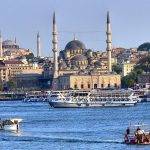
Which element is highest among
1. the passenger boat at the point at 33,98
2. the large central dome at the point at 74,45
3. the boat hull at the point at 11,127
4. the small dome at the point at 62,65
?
the large central dome at the point at 74,45

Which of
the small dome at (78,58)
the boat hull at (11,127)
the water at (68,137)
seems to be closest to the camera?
the water at (68,137)

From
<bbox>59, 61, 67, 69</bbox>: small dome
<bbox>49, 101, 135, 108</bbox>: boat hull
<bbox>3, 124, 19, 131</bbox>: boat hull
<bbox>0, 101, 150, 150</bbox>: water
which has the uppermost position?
<bbox>59, 61, 67, 69</bbox>: small dome

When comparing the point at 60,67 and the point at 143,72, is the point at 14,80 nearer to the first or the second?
the point at 60,67

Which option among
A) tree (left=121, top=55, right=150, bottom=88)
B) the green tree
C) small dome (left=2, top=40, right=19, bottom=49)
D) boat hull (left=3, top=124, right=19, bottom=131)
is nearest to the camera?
boat hull (left=3, top=124, right=19, bottom=131)

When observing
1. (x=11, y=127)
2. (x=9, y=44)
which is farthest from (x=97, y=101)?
(x=9, y=44)

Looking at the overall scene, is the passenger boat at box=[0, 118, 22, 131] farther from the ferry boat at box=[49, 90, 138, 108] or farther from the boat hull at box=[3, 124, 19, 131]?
the ferry boat at box=[49, 90, 138, 108]

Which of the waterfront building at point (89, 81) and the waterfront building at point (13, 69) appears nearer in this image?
the waterfront building at point (89, 81)

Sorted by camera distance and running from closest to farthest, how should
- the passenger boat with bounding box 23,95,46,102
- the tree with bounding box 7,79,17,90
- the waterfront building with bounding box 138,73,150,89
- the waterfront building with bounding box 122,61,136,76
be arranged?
the passenger boat with bounding box 23,95,46,102, the waterfront building with bounding box 138,73,150,89, the tree with bounding box 7,79,17,90, the waterfront building with bounding box 122,61,136,76

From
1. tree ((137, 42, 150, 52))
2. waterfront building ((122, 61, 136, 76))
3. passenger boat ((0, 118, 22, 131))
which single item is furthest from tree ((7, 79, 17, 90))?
passenger boat ((0, 118, 22, 131))

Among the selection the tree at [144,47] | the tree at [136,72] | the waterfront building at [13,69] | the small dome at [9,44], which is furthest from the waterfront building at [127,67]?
the small dome at [9,44]

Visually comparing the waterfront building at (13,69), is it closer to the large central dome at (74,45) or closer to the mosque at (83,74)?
the mosque at (83,74)

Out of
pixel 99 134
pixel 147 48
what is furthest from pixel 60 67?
pixel 99 134

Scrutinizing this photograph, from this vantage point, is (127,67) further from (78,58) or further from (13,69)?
(13,69)
